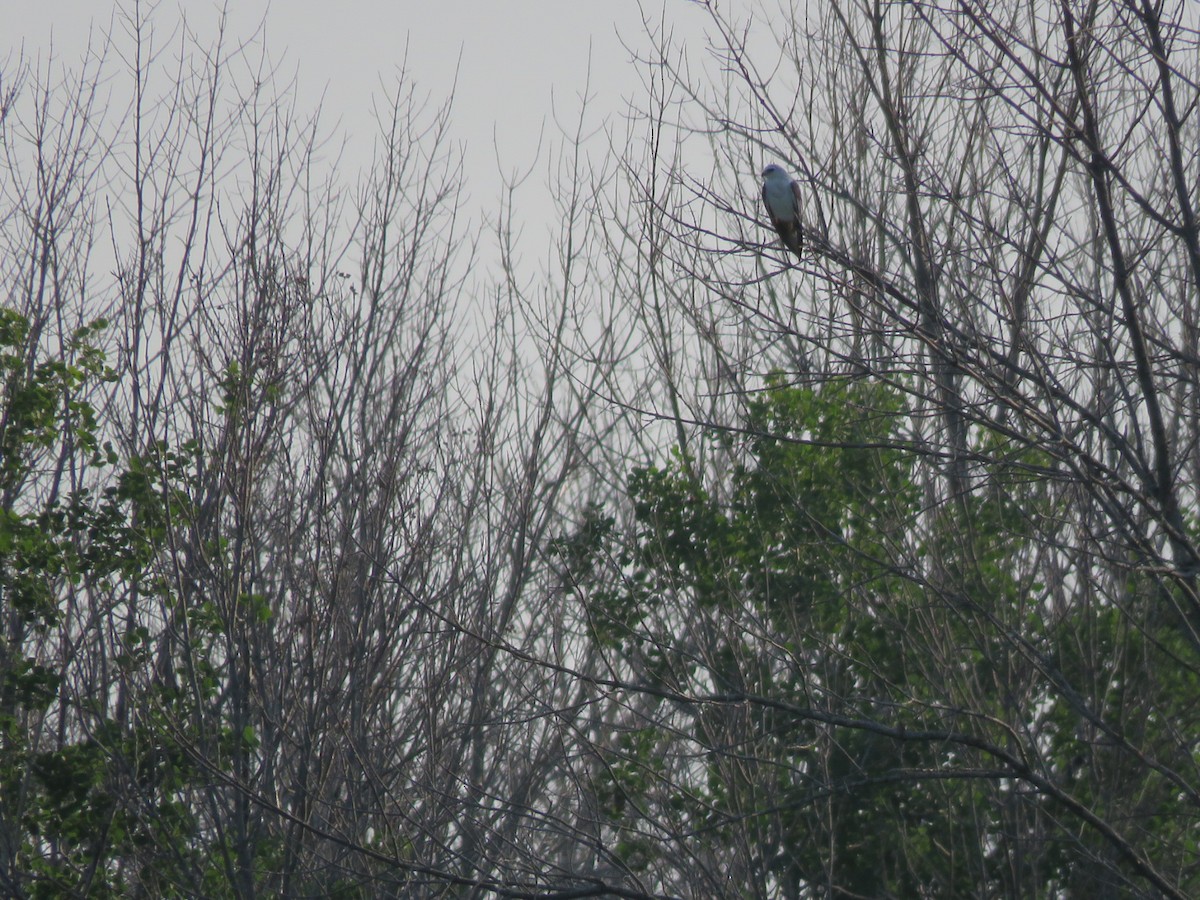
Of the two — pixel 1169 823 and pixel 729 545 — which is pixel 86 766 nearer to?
pixel 729 545

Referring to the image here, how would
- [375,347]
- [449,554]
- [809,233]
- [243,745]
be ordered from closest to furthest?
[809,233], [243,745], [449,554], [375,347]

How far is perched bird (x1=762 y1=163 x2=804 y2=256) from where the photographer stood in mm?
4312

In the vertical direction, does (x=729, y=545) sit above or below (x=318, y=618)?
above

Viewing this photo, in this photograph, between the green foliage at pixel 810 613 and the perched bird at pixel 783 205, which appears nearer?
the perched bird at pixel 783 205

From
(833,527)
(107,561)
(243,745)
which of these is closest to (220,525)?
(107,561)

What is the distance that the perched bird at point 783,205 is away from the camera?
4312 mm

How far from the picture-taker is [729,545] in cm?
800

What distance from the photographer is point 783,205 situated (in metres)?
5.70

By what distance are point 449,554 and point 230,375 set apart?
1.82m

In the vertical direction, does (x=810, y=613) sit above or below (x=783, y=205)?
below

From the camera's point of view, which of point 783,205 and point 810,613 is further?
point 810,613

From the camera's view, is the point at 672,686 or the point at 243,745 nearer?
the point at 672,686

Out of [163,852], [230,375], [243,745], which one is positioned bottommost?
[163,852]

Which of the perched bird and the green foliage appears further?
the green foliage
